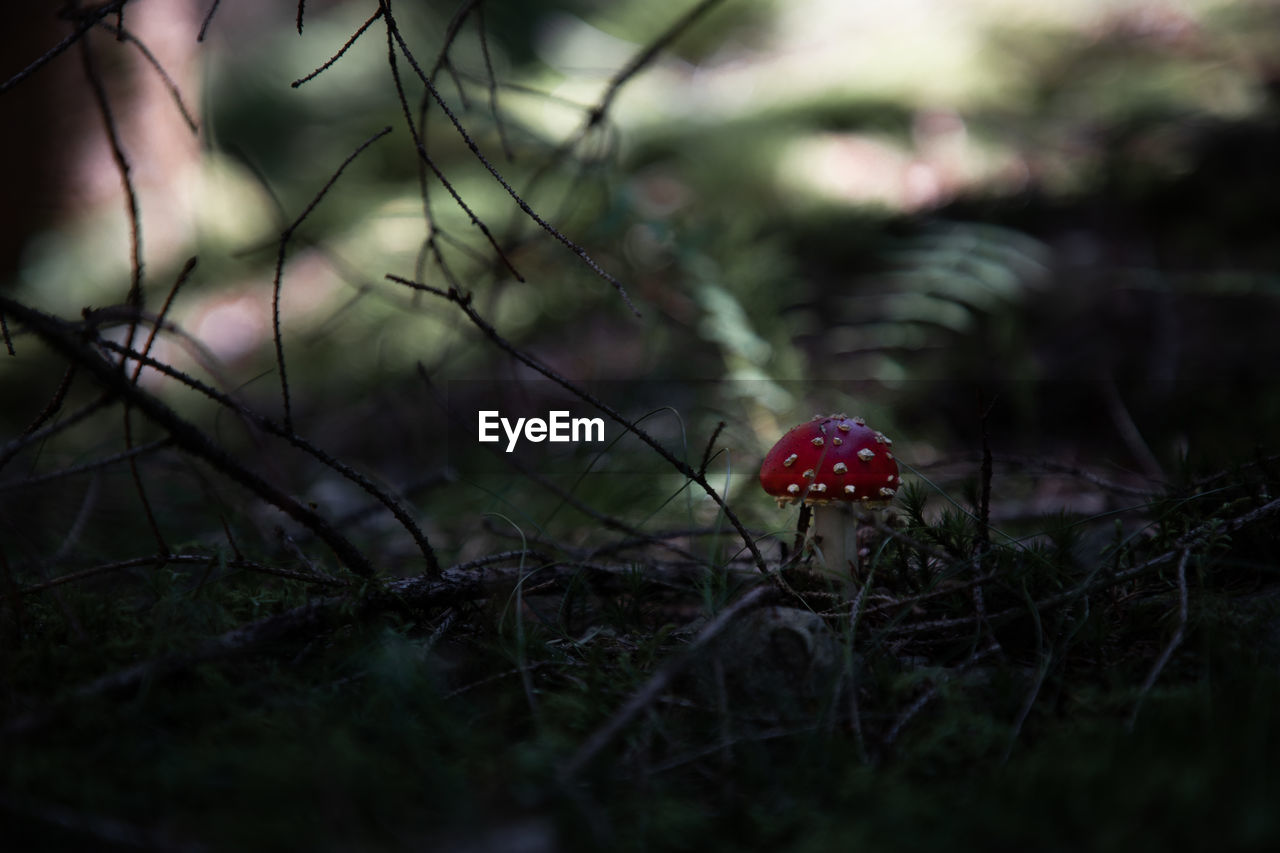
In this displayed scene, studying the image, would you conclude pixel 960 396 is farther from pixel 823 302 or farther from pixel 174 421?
pixel 174 421

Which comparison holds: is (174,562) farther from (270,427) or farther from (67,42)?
(67,42)

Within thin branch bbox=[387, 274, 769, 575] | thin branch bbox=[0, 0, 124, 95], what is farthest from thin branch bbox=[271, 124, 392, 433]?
thin branch bbox=[0, 0, 124, 95]

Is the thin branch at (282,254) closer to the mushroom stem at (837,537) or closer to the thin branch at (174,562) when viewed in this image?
the thin branch at (174,562)

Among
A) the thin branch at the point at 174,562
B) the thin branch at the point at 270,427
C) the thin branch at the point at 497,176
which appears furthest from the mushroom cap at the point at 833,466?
the thin branch at the point at 174,562

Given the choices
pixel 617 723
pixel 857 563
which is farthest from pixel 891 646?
pixel 617 723

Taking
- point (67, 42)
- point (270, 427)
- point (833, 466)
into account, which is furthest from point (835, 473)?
point (67, 42)

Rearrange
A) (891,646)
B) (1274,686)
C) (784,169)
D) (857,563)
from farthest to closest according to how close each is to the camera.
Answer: (784,169), (857,563), (891,646), (1274,686)

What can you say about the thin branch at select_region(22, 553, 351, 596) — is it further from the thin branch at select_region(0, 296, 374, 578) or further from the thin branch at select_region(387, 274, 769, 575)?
the thin branch at select_region(387, 274, 769, 575)
